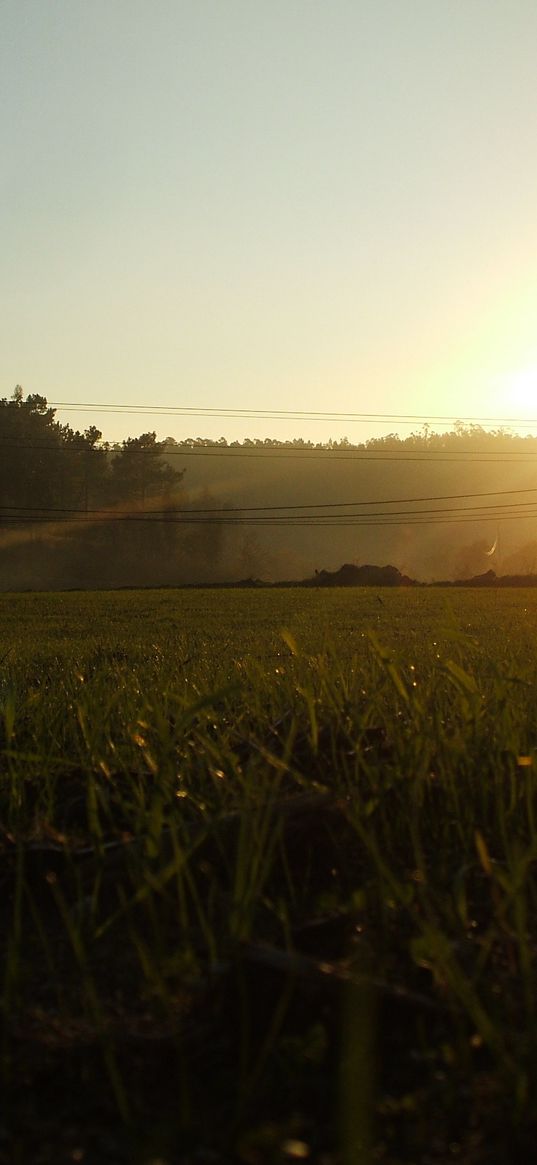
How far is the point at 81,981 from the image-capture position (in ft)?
6.14

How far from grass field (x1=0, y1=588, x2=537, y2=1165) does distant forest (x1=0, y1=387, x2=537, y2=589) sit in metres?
92.8

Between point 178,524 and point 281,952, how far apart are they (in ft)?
379

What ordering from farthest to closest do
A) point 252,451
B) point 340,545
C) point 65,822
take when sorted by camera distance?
point 252,451 < point 340,545 < point 65,822

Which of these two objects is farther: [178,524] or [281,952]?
[178,524]

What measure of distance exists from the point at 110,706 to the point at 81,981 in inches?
92.9

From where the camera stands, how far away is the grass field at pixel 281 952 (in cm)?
138

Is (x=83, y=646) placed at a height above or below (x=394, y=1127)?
below

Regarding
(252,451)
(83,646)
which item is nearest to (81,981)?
(83,646)

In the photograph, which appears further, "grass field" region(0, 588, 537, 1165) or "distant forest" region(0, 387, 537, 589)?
"distant forest" region(0, 387, 537, 589)

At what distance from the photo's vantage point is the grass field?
1.38 meters

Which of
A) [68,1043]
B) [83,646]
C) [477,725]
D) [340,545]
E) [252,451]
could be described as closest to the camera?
[68,1043]

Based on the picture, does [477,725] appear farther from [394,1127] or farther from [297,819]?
[394,1127]

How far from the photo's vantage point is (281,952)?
1.73 meters

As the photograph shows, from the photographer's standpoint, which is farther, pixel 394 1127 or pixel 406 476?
pixel 406 476
